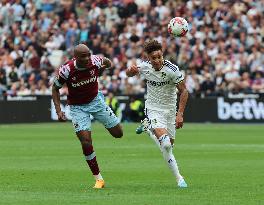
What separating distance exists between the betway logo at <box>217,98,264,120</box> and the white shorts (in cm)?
2133

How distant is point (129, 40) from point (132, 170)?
21.7m

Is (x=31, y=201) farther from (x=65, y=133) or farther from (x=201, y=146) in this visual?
(x=65, y=133)

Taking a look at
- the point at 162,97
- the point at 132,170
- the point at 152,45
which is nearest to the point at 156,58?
the point at 152,45

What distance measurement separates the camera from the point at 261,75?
36.5m

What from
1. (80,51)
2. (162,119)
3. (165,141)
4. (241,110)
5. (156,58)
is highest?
(80,51)

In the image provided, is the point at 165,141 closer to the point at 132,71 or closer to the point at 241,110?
the point at 132,71

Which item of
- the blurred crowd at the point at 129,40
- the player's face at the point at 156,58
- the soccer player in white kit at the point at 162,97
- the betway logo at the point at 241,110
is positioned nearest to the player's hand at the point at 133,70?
the soccer player in white kit at the point at 162,97

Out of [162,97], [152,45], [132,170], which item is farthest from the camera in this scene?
[132,170]

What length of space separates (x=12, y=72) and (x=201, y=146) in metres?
15.9

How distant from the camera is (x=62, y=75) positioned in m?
14.6

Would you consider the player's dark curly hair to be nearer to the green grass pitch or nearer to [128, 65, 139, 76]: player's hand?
[128, 65, 139, 76]: player's hand

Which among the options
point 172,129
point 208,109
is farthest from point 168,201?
point 208,109

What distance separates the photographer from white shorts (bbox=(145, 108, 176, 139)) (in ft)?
48.0

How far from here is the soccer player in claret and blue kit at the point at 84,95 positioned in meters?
14.6
